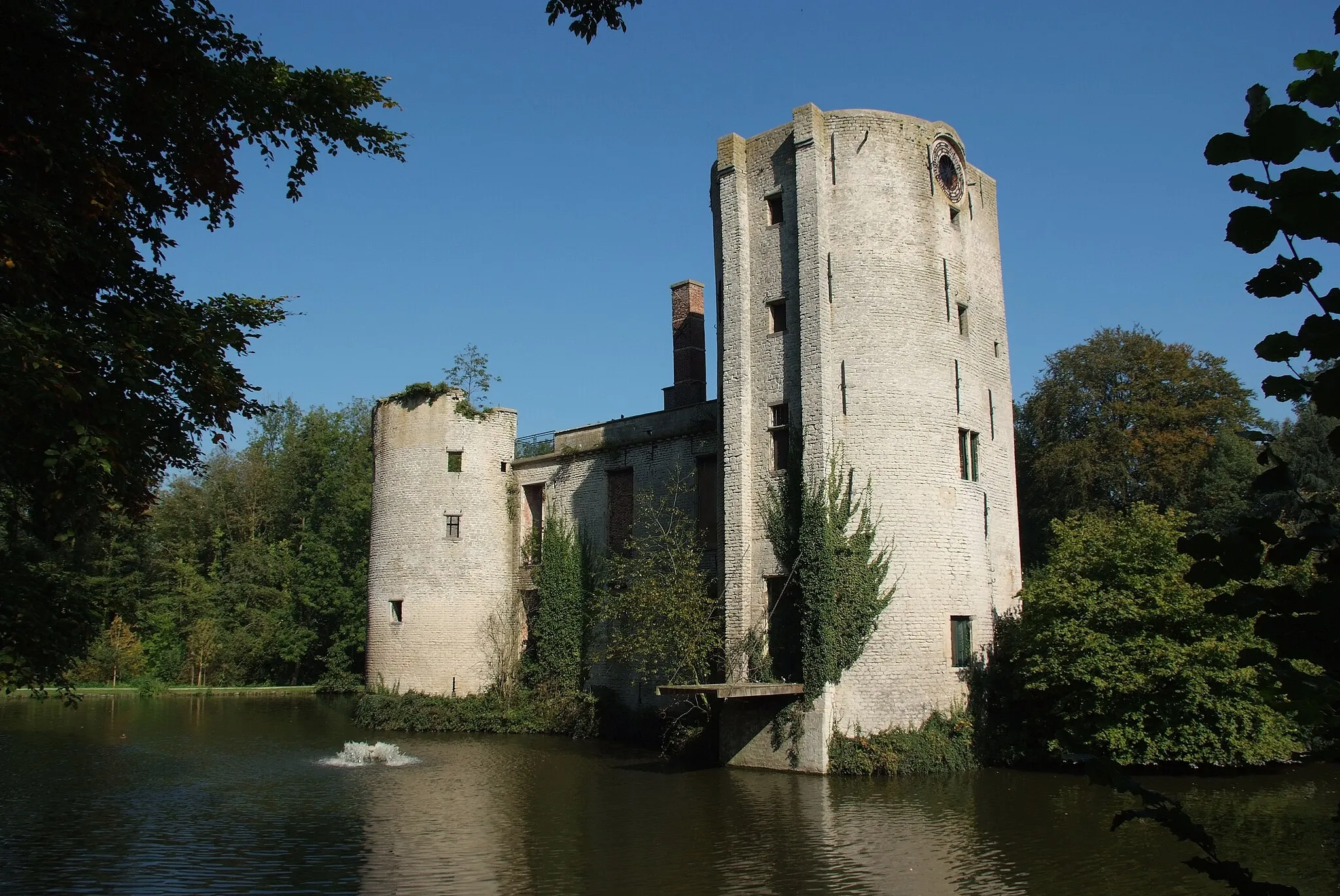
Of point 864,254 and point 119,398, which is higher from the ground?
Answer: point 864,254

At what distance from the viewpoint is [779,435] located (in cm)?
2100

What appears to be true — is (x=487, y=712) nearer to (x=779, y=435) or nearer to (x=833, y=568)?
(x=779, y=435)

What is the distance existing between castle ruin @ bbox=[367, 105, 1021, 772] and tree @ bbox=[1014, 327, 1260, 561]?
35.9 feet

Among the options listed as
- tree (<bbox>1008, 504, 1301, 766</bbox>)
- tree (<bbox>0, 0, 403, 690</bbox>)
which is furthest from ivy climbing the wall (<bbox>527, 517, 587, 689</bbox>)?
tree (<bbox>0, 0, 403, 690</bbox>)

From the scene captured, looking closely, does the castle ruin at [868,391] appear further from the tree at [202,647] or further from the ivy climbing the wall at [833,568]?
the tree at [202,647]

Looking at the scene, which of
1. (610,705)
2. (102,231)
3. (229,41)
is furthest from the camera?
(610,705)

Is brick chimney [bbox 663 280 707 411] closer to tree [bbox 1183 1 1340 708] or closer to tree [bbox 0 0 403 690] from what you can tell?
tree [bbox 0 0 403 690]

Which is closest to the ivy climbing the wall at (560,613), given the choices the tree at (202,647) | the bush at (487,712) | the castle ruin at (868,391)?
the bush at (487,712)

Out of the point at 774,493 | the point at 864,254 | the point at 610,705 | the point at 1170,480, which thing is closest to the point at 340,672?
the point at 610,705

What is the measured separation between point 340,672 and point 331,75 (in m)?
33.3

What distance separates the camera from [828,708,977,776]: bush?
715 inches

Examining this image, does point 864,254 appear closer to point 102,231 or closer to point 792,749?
point 792,749

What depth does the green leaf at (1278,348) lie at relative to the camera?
6.93ft

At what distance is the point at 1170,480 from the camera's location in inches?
1229
